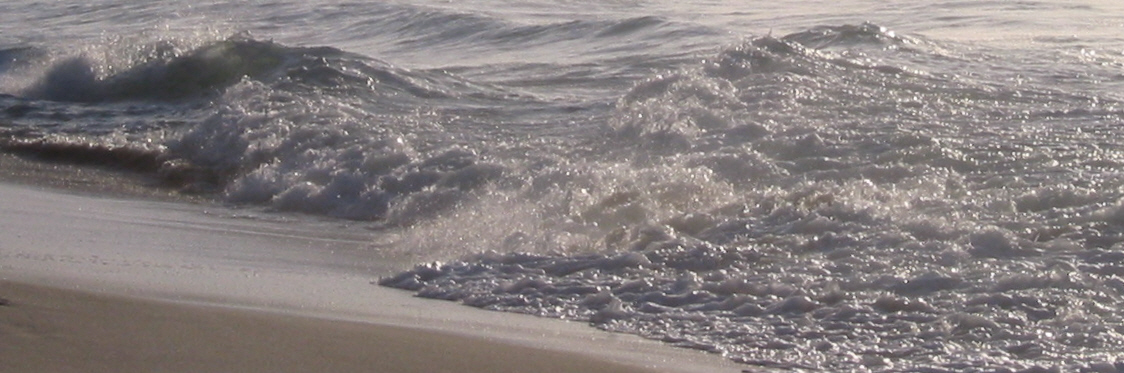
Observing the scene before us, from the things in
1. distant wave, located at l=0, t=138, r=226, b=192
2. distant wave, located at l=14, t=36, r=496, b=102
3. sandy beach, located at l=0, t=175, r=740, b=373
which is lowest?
distant wave, located at l=0, t=138, r=226, b=192

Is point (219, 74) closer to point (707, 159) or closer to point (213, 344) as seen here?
point (707, 159)

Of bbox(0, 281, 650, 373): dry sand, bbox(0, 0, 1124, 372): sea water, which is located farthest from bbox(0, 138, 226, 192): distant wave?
bbox(0, 281, 650, 373): dry sand

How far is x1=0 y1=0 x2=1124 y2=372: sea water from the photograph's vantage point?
514cm

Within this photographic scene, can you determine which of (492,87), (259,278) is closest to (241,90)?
(492,87)

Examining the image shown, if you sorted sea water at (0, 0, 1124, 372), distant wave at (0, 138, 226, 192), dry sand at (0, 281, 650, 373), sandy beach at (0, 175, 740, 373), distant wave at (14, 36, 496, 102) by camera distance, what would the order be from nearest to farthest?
dry sand at (0, 281, 650, 373), sandy beach at (0, 175, 740, 373), sea water at (0, 0, 1124, 372), distant wave at (0, 138, 226, 192), distant wave at (14, 36, 496, 102)

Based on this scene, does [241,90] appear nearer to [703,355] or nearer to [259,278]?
[259,278]

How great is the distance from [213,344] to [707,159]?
4021mm

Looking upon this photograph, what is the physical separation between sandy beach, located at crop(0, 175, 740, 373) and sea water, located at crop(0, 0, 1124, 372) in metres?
0.30

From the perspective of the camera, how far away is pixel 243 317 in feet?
15.9

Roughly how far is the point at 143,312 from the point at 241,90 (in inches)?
265

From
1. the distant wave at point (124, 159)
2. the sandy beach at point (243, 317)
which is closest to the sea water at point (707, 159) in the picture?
the distant wave at point (124, 159)

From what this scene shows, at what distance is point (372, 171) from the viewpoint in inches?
331

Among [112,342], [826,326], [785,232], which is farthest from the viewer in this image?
[785,232]

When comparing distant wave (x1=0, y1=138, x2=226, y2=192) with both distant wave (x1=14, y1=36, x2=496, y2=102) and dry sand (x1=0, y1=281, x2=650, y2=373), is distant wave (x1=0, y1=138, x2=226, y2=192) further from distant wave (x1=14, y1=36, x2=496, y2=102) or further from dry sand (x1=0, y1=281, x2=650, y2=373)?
dry sand (x1=0, y1=281, x2=650, y2=373)
